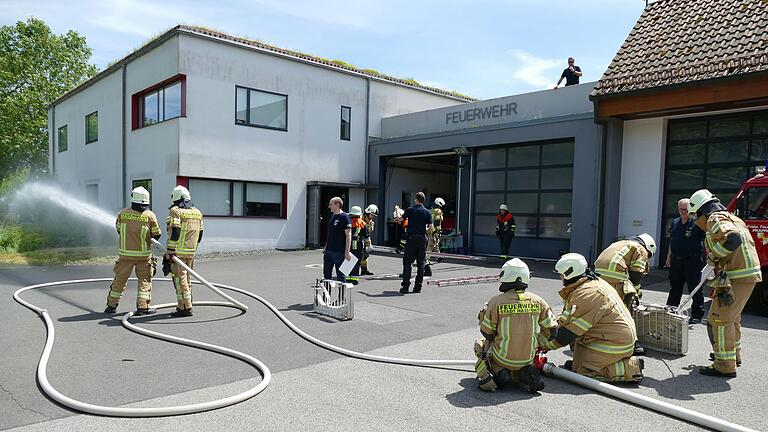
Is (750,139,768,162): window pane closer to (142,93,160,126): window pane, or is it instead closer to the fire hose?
the fire hose

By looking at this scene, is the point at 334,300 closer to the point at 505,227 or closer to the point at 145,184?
the point at 505,227

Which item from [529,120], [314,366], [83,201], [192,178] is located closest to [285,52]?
[192,178]

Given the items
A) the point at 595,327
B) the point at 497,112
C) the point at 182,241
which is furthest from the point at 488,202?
the point at 595,327

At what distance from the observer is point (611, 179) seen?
13.6m

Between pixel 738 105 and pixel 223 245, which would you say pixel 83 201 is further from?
pixel 738 105

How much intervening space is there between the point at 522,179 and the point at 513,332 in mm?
12642

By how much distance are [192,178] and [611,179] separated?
12367 mm

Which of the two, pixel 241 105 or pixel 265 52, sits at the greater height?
pixel 265 52

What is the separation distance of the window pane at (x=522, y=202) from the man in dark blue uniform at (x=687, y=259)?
831 centimetres

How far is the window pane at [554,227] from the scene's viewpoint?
15.2 meters

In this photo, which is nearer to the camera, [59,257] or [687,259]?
[687,259]

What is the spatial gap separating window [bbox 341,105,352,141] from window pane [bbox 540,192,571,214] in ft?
26.3

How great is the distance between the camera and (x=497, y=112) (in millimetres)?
17250

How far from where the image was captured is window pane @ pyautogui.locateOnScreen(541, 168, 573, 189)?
50.0ft
